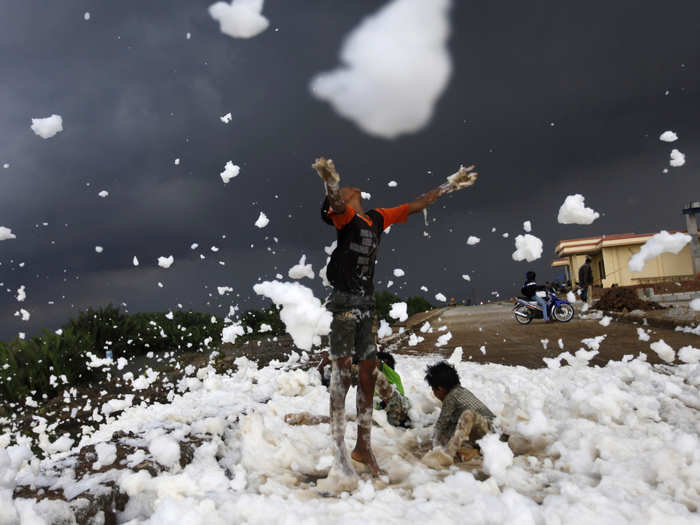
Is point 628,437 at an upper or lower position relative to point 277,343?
lower

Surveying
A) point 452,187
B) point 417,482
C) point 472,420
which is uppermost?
point 452,187

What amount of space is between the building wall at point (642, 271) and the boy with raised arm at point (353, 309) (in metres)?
25.4

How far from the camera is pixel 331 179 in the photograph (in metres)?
2.58

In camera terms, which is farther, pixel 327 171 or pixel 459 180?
pixel 459 180

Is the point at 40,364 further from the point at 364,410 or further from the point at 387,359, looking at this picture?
the point at 364,410

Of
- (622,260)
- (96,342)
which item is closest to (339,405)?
(96,342)

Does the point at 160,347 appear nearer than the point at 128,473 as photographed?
No

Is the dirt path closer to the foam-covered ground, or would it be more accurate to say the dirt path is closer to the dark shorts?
the foam-covered ground

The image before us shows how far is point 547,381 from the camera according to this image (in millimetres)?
4871

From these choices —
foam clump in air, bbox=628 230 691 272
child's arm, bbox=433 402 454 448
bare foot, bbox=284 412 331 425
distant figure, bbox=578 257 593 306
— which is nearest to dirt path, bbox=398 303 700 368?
foam clump in air, bbox=628 230 691 272

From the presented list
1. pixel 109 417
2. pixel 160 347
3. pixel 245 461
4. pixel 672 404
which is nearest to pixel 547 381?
pixel 672 404

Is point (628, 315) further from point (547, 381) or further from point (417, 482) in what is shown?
point (417, 482)

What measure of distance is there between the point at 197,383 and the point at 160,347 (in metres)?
7.70

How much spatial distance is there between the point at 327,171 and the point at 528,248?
Answer: 20.4ft
